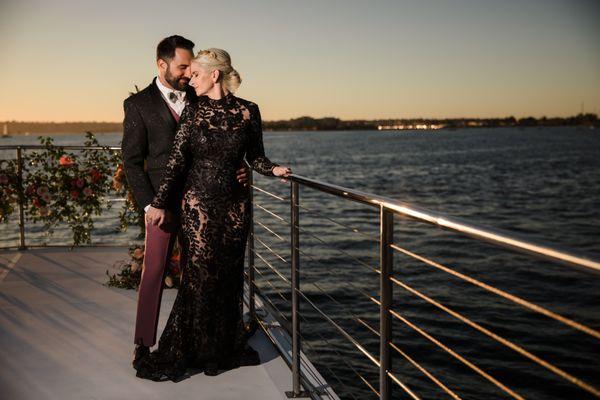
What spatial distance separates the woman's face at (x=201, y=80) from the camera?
8.95 ft

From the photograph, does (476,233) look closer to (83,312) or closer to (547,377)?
(83,312)

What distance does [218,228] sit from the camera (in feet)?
9.43

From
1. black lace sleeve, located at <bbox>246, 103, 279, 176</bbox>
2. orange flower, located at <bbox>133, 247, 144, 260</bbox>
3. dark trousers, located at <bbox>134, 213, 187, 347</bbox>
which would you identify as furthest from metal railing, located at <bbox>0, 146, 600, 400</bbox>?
orange flower, located at <bbox>133, 247, 144, 260</bbox>

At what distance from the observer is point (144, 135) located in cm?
295

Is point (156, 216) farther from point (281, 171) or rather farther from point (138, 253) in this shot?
point (138, 253)

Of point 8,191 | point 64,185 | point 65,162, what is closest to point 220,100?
point 65,162

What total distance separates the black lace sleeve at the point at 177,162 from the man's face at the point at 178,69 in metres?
0.25

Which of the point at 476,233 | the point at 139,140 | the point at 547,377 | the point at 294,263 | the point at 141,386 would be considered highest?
the point at 139,140

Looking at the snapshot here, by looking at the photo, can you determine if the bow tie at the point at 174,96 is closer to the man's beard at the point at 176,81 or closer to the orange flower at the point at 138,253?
the man's beard at the point at 176,81

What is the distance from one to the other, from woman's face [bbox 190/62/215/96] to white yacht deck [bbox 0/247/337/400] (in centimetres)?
135

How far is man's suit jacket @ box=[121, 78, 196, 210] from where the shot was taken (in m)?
2.93

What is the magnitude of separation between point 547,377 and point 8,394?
304 inches

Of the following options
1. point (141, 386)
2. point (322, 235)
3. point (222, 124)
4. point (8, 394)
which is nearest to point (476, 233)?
point (222, 124)

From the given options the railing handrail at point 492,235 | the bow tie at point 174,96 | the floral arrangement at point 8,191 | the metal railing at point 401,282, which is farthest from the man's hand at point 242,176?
the floral arrangement at point 8,191
